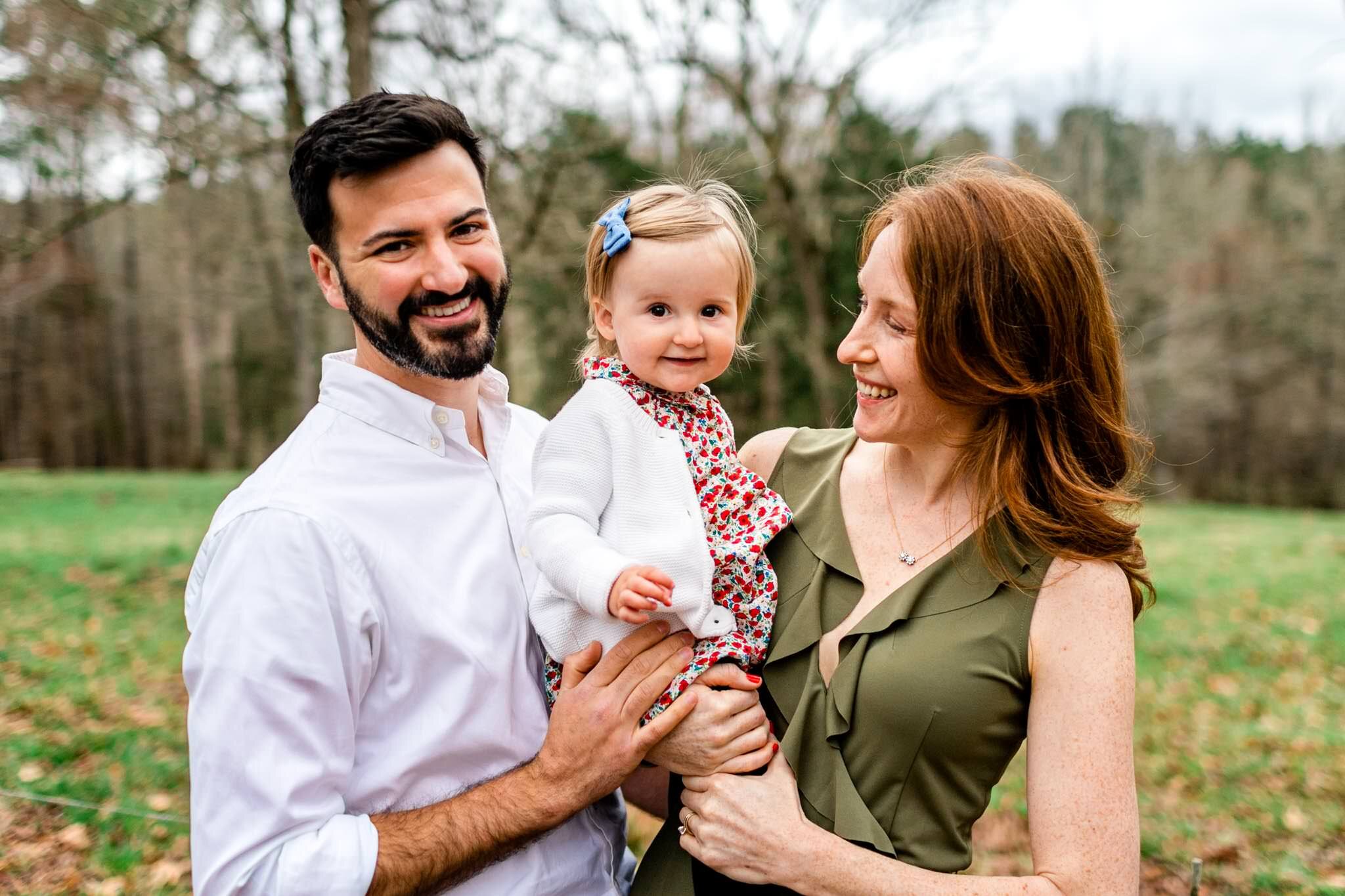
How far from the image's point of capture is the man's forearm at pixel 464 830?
1856mm

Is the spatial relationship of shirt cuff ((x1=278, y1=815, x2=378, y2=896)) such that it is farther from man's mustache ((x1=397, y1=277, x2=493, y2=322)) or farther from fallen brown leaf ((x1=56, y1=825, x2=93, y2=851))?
fallen brown leaf ((x1=56, y1=825, x2=93, y2=851))

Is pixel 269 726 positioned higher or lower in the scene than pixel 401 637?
lower

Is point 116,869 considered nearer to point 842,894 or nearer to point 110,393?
point 842,894

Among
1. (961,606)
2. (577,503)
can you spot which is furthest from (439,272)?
(961,606)

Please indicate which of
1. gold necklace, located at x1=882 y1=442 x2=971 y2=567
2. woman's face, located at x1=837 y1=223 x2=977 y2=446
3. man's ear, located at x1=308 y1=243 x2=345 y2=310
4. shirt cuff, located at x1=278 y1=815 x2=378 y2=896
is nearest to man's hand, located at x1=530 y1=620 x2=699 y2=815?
shirt cuff, located at x1=278 y1=815 x2=378 y2=896

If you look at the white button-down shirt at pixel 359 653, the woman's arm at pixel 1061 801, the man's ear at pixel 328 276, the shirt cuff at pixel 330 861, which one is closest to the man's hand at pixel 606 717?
the white button-down shirt at pixel 359 653

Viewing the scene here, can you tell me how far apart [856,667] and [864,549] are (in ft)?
1.05

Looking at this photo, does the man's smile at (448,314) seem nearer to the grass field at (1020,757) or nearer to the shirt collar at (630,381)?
the shirt collar at (630,381)

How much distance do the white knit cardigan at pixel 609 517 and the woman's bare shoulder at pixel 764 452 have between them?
407 mm

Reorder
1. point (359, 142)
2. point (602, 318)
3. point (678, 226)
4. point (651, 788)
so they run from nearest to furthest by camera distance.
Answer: point (359, 142), point (678, 226), point (602, 318), point (651, 788)

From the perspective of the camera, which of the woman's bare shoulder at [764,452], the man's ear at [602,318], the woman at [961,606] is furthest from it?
the woman's bare shoulder at [764,452]

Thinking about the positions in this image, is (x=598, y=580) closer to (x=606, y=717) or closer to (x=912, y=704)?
(x=606, y=717)

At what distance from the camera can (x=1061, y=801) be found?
72.5 inches

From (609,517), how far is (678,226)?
670 mm
